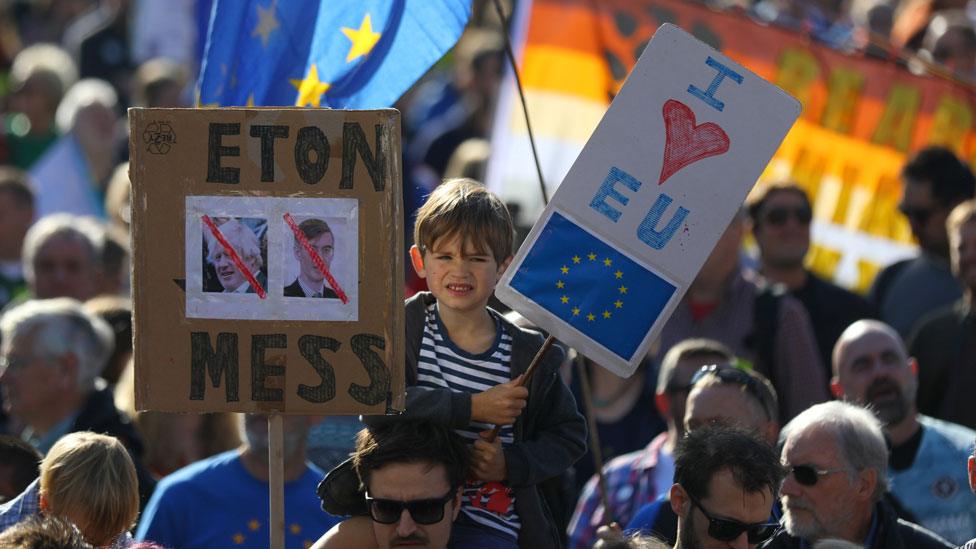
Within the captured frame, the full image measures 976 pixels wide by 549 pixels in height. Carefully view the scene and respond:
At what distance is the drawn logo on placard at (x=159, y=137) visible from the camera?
4.87 metres

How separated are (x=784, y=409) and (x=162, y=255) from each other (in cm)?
351

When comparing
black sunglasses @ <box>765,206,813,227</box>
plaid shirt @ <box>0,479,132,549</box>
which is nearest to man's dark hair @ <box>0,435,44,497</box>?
plaid shirt @ <box>0,479,132,549</box>

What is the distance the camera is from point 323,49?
21.3 ft

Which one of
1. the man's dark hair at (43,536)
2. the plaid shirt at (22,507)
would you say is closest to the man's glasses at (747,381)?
the plaid shirt at (22,507)

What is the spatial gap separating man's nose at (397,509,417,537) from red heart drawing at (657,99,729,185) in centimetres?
110

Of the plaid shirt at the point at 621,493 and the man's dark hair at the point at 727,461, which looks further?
the plaid shirt at the point at 621,493

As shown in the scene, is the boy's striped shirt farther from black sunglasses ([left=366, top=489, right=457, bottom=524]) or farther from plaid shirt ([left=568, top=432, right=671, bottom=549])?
plaid shirt ([left=568, top=432, right=671, bottom=549])

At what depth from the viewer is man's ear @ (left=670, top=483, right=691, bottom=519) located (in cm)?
523

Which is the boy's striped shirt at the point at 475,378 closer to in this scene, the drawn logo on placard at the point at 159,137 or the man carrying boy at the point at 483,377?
the man carrying boy at the point at 483,377

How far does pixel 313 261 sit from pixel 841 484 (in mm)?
1885

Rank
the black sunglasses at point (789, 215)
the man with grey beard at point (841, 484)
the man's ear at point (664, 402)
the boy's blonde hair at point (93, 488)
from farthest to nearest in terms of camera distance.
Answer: the black sunglasses at point (789, 215), the man's ear at point (664, 402), the man with grey beard at point (841, 484), the boy's blonde hair at point (93, 488)

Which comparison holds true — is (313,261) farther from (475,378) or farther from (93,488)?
(93,488)

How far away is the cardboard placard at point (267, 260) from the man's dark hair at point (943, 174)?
14.8ft

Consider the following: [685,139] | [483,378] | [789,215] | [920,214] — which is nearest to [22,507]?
[483,378]
